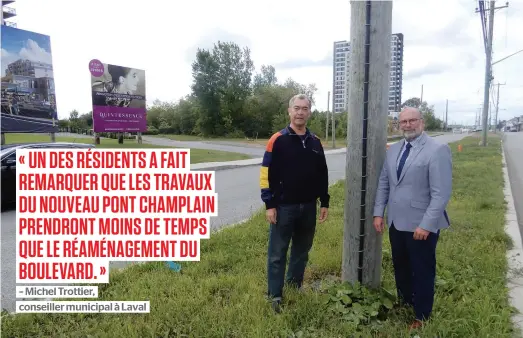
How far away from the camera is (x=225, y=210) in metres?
7.99

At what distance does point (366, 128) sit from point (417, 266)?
1105 millimetres

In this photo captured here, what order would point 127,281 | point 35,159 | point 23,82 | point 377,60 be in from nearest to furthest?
point 377,60 → point 127,281 → point 35,159 → point 23,82

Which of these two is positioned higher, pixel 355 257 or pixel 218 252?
pixel 355 257

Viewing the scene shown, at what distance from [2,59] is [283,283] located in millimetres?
13370

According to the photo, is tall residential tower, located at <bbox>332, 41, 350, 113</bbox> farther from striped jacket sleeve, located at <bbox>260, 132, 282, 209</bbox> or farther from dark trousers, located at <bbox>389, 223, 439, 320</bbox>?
dark trousers, located at <bbox>389, 223, 439, 320</bbox>

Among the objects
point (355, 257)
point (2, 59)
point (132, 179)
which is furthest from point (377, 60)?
point (2, 59)

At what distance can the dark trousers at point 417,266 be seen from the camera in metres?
2.76

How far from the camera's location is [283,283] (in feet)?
11.0

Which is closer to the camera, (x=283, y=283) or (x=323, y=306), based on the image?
(x=323, y=306)

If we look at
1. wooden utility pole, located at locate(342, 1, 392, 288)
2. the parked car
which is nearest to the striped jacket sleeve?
wooden utility pole, located at locate(342, 1, 392, 288)

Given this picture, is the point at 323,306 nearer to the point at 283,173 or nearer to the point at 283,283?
the point at 283,283

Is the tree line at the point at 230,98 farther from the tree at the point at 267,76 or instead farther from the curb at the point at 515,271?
the curb at the point at 515,271

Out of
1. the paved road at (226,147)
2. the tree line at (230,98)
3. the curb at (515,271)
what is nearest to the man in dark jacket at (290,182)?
the curb at (515,271)

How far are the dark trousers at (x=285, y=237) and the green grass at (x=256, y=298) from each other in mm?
207
